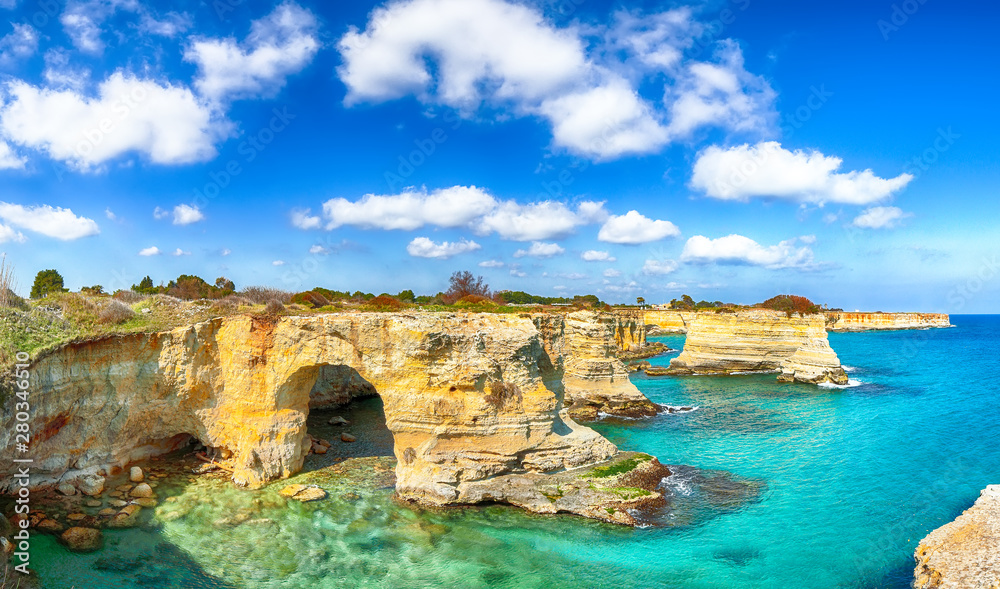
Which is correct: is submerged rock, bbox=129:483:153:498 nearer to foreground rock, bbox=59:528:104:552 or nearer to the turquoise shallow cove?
the turquoise shallow cove

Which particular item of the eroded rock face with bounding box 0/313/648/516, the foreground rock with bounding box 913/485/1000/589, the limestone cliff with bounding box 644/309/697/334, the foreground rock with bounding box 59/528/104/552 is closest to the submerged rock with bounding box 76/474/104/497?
the eroded rock face with bounding box 0/313/648/516

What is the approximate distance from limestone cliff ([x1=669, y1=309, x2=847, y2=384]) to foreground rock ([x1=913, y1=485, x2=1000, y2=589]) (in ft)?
107

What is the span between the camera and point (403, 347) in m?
16.1

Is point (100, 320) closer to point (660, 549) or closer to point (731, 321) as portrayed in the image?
point (660, 549)

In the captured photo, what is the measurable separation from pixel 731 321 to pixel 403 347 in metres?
40.8

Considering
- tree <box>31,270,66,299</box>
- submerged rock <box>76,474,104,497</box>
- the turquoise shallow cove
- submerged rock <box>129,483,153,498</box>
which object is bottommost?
the turquoise shallow cove

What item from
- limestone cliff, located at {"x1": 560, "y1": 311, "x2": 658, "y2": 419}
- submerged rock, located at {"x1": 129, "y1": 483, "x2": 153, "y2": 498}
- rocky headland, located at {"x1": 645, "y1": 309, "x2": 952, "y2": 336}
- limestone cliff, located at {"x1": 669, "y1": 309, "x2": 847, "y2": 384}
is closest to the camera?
submerged rock, located at {"x1": 129, "y1": 483, "x2": 153, "y2": 498}

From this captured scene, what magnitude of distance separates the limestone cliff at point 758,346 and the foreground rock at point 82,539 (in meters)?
44.6

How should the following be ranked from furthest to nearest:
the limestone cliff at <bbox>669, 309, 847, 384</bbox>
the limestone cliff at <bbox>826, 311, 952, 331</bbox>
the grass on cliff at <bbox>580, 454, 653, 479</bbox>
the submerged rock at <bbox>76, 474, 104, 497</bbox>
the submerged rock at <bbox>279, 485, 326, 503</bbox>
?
1. the limestone cliff at <bbox>826, 311, 952, 331</bbox>
2. the limestone cliff at <bbox>669, 309, 847, 384</bbox>
3. the grass on cliff at <bbox>580, 454, 653, 479</bbox>
4. the submerged rock at <bbox>279, 485, 326, 503</bbox>
5. the submerged rock at <bbox>76, 474, 104, 497</bbox>

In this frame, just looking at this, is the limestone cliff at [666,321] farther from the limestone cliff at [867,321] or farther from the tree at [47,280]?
the tree at [47,280]

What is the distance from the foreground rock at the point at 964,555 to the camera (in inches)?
404

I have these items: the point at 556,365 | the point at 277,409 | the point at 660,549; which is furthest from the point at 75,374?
the point at 660,549

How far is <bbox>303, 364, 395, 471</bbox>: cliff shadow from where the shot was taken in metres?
20.3

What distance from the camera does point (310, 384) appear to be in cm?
1822
